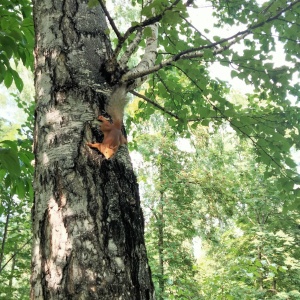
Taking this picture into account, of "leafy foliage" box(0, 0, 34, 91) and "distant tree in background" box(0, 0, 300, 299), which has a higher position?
"leafy foliage" box(0, 0, 34, 91)

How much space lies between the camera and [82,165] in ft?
3.00

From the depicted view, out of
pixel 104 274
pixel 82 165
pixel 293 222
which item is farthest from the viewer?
pixel 293 222

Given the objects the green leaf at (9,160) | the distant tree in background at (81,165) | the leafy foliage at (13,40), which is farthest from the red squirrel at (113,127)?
the leafy foliage at (13,40)

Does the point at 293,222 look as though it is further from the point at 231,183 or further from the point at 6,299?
the point at 6,299

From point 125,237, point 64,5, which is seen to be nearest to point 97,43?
point 64,5

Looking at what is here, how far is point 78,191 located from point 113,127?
0.80ft

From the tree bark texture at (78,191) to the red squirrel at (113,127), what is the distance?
2 centimetres

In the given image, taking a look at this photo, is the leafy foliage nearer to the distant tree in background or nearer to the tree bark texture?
the distant tree in background

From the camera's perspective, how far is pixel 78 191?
0.88 metres

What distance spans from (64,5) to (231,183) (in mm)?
7008

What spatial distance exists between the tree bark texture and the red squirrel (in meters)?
0.02

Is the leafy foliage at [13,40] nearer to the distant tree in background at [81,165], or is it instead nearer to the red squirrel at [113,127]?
the distant tree in background at [81,165]

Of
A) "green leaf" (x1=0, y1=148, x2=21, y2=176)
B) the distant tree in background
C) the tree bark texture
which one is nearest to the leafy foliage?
the distant tree in background

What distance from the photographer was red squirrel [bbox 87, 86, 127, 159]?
0.96 meters
